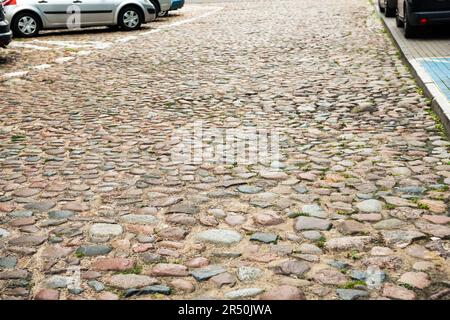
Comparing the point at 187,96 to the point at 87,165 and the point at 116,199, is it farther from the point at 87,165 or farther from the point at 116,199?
the point at 116,199

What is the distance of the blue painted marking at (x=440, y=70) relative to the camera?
7.38m

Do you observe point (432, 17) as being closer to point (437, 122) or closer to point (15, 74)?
point (437, 122)

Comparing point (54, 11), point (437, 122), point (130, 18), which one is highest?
point (54, 11)

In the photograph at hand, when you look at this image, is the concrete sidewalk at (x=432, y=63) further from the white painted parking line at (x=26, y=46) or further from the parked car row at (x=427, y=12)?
the white painted parking line at (x=26, y=46)

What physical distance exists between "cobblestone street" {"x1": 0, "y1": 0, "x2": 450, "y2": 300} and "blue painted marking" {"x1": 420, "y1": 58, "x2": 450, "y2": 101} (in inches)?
12.1

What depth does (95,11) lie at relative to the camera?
1714 cm

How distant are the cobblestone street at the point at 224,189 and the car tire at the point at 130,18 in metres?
7.98

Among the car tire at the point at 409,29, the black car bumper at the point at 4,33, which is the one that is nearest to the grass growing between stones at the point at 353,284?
the car tire at the point at 409,29

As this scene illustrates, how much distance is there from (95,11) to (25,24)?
2.19 metres

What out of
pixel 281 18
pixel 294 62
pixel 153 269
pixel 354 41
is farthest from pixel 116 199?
pixel 281 18

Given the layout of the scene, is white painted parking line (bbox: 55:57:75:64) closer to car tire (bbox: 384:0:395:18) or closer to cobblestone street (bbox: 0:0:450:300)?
cobblestone street (bbox: 0:0:450:300)

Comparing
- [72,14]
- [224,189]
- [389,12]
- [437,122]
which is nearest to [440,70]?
[437,122]
